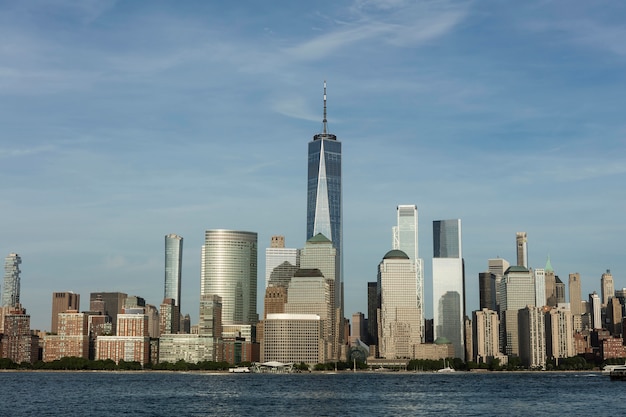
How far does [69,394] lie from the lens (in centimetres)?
19788

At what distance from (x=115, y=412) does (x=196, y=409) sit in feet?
42.1

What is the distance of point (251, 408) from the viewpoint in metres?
153


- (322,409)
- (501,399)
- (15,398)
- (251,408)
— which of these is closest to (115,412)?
(251,408)

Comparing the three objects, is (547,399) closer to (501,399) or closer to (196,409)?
(501,399)

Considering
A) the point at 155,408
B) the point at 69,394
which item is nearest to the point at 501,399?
the point at 155,408

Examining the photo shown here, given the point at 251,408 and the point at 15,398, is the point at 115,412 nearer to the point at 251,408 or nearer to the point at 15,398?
the point at 251,408

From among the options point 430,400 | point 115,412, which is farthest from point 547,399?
point 115,412

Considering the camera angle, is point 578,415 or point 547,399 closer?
point 578,415

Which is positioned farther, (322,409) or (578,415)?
(322,409)

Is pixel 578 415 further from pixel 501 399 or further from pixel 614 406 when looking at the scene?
pixel 501 399

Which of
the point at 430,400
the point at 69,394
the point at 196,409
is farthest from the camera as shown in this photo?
the point at 69,394

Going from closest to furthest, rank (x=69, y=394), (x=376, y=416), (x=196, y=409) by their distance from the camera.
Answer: (x=376, y=416) < (x=196, y=409) < (x=69, y=394)

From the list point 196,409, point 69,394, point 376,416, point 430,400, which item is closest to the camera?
point 376,416

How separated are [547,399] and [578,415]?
43.3m
